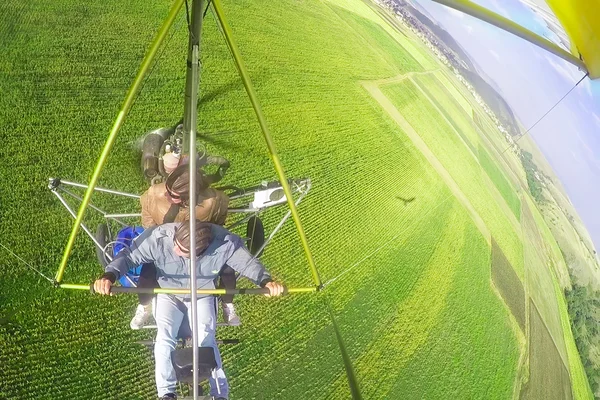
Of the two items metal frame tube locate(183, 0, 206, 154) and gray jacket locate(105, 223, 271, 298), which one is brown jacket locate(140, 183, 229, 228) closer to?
gray jacket locate(105, 223, 271, 298)

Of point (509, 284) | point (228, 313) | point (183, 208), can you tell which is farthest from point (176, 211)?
point (509, 284)

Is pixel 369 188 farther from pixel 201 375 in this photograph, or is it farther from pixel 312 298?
pixel 201 375

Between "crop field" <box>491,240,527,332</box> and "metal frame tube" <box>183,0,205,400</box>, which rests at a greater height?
"metal frame tube" <box>183,0,205,400</box>

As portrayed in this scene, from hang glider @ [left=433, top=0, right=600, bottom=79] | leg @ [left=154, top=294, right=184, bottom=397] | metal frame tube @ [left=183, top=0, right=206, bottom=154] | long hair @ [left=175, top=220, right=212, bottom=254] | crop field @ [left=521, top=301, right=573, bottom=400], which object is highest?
hang glider @ [left=433, top=0, right=600, bottom=79]

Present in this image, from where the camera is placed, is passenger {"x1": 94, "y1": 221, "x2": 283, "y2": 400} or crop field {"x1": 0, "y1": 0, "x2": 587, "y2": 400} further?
crop field {"x1": 0, "y1": 0, "x2": 587, "y2": 400}

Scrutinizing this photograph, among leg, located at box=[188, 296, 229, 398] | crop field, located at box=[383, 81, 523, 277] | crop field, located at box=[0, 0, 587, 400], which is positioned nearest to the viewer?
leg, located at box=[188, 296, 229, 398]

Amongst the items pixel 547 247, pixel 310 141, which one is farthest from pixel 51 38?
pixel 547 247

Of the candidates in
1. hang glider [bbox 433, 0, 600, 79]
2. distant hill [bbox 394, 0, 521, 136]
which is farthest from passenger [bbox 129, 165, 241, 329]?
distant hill [bbox 394, 0, 521, 136]
